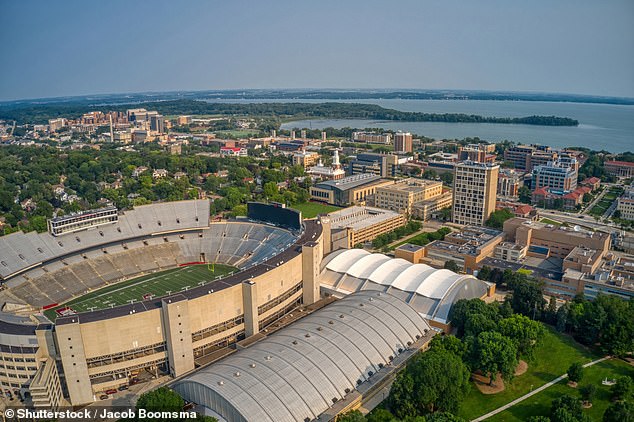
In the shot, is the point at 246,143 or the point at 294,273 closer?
the point at 294,273

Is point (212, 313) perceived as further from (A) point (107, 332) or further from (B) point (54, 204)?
(B) point (54, 204)

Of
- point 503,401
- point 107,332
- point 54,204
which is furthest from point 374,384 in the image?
point 54,204

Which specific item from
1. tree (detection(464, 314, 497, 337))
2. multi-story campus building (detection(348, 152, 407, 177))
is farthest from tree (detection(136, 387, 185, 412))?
multi-story campus building (detection(348, 152, 407, 177))

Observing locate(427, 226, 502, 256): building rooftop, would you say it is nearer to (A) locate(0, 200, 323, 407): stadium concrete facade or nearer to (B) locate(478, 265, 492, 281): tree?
(B) locate(478, 265, 492, 281): tree

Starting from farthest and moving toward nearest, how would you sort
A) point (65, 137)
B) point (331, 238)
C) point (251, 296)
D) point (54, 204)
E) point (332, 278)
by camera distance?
point (65, 137)
point (54, 204)
point (331, 238)
point (332, 278)
point (251, 296)

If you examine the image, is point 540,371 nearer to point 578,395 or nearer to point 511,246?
point 578,395

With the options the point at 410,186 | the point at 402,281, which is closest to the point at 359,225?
the point at 410,186
